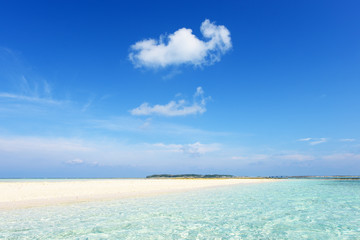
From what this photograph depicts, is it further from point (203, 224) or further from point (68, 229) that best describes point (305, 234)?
point (68, 229)

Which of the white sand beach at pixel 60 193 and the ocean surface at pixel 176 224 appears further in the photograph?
the white sand beach at pixel 60 193

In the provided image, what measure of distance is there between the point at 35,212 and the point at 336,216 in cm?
2042

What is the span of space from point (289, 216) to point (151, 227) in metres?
9.19

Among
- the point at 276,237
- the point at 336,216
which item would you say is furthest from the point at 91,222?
the point at 336,216

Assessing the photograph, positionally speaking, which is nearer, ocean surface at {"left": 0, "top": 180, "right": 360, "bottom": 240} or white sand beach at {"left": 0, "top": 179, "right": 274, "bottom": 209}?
ocean surface at {"left": 0, "top": 180, "right": 360, "bottom": 240}

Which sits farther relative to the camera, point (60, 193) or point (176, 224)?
point (60, 193)

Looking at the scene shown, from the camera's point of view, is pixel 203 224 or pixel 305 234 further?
pixel 203 224

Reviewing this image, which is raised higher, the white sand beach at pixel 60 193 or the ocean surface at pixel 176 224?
the white sand beach at pixel 60 193

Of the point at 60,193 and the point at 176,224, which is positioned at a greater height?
A: the point at 60,193

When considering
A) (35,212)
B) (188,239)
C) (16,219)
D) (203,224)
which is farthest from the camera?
(35,212)

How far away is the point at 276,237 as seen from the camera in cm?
1068

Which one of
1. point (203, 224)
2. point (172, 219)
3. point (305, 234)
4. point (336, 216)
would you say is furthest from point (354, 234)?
point (172, 219)

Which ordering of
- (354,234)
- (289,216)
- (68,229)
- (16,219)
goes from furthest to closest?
(289,216) → (16,219) → (68,229) → (354,234)

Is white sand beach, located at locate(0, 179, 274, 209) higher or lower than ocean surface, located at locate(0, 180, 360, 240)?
higher
